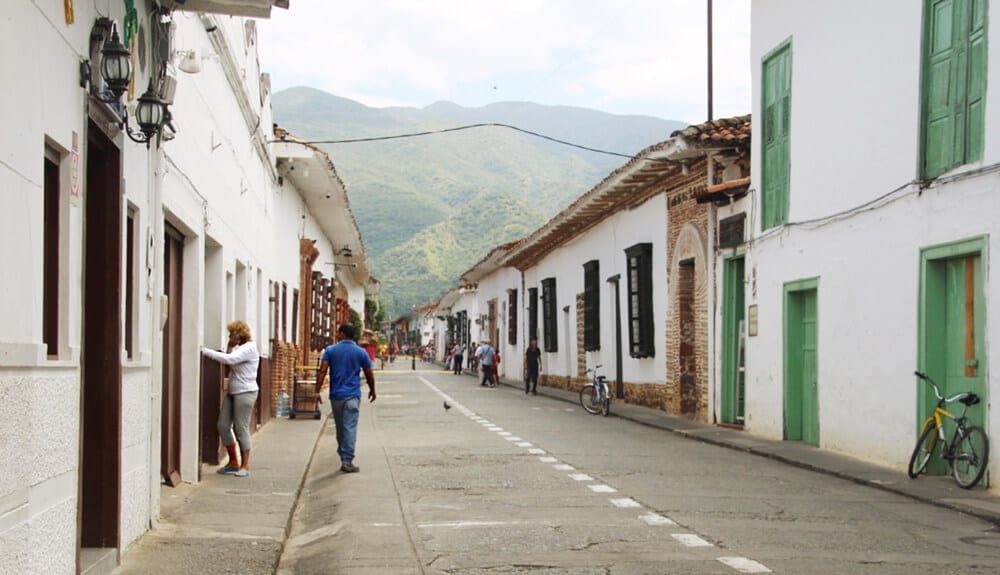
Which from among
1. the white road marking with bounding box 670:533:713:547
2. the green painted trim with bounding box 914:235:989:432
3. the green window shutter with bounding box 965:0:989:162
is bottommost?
the white road marking with bounding box 670:533:713:547

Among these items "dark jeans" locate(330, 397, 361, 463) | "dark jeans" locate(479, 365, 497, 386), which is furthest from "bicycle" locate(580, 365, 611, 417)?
"dark jeans" locate(479, 365, 497, 386)

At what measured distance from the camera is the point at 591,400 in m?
26.1

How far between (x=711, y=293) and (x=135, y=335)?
15091 millimetres

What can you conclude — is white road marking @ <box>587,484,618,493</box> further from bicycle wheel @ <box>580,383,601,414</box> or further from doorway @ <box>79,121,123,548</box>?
bicycle wheel @ <box>580,383,601,414</box>

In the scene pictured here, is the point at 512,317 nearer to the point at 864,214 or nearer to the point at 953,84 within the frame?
the point at 864,214

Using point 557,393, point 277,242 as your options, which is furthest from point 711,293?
point 557,393

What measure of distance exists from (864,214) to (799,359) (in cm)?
351

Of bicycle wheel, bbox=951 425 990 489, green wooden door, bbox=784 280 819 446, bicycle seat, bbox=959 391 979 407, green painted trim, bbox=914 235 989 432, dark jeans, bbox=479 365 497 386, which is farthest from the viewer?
dark jeans, bbox=479 365 497 386

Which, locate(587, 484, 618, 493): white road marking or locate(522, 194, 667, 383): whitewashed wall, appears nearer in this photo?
locate(587, 484, 618, 493): white road marking

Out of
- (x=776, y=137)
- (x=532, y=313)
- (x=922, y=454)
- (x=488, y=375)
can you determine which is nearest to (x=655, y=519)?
(x=922, y=454)

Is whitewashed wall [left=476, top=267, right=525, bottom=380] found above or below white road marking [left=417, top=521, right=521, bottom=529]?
above

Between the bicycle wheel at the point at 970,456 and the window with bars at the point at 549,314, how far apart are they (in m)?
27.7

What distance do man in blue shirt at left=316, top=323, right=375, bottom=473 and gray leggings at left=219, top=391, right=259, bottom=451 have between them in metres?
1.16

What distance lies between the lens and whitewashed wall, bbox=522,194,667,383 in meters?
26.0
